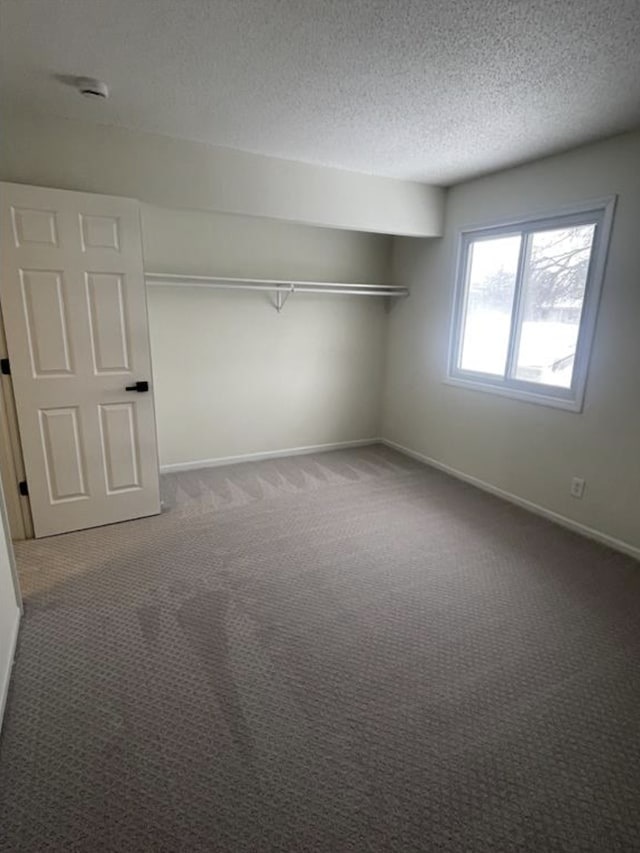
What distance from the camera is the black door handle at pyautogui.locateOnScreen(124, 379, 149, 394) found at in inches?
117

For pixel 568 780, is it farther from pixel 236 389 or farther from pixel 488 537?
pixel 236 389

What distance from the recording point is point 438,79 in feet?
6.63

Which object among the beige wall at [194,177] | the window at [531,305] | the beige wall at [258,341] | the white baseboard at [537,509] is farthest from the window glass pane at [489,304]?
the beige wall at [258,341]

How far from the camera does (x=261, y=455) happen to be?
4508 millimetres

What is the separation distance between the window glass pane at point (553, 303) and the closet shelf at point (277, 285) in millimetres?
1413

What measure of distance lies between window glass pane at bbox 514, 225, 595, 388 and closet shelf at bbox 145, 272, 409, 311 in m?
1.41

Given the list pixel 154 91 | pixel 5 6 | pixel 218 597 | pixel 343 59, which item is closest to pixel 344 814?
pixel 218 597

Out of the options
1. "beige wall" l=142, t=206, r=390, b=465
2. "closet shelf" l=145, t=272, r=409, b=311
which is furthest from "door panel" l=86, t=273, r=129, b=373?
"beige wall" l=142, t=206, r=390, b=465

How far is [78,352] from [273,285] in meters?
1.76

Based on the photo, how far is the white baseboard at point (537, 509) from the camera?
9.43ft

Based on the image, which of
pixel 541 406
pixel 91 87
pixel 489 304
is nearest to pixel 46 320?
pixel 91 87

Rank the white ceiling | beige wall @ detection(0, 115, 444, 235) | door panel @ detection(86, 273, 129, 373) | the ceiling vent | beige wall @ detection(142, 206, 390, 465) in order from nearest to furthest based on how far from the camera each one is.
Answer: the white ceiling
the ceiling vent
beige wall @ detection(0, 115, 444, 235)
door panel @ detection(86, 273, 129, 373)
beige wall @ detection(142, 206, 390, 465)

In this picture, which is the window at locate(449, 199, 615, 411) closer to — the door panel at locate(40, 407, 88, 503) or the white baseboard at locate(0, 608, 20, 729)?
the door panel at locate(40, 407, 88, 503)

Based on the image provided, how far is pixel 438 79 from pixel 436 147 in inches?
36.7
